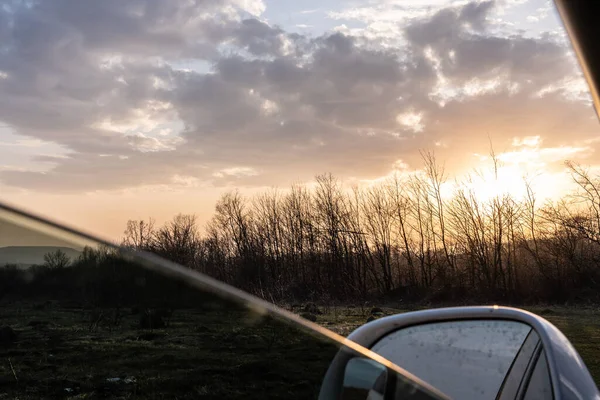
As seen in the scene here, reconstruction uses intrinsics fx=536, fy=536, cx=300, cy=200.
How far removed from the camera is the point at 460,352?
74.7 inches

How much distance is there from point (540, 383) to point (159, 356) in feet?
15.4

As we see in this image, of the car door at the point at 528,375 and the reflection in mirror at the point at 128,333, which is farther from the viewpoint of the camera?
the reflection in mirror at the point at 128,333

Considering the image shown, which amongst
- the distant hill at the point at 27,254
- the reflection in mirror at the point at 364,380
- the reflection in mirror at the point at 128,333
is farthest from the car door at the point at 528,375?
the distant hill at the point at 27,254

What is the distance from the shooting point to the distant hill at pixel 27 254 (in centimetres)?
235

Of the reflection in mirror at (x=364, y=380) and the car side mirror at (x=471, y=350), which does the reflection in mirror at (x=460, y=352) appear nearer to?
the car side mirror at (x=471, y=350)

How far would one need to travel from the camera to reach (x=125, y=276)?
2879 mm

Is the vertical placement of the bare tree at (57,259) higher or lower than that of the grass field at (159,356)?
higher

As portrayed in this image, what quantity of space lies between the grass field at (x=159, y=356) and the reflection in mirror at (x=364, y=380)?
0.27 m

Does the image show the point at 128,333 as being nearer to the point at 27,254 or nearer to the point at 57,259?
the point at 57,259

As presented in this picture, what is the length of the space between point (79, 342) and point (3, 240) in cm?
527

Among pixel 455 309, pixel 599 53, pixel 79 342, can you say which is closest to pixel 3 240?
pixel 455 309

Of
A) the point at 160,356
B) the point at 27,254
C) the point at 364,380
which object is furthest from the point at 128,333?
the point at 364,380

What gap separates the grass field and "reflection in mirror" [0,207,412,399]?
0.6 inches

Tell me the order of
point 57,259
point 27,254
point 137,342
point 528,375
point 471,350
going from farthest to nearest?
point 137,342 < point 57,259 < point 27,254 < point 471,350 < point 528,375
